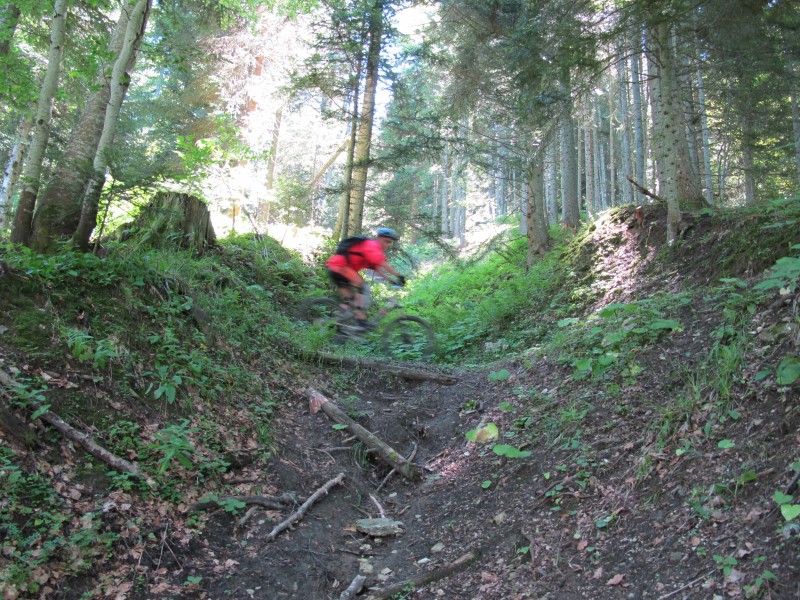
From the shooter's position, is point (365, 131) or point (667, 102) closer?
point (667, 102)

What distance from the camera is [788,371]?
384cm

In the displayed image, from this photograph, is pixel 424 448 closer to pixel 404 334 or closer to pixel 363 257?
pixel 404 334

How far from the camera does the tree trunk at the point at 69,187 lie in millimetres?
6688

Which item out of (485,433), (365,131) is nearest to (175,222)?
(485,433)

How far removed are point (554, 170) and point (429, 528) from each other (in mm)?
25289

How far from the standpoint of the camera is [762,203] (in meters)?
7.53

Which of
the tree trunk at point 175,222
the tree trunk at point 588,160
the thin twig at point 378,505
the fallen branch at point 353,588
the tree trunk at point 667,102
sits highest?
the tree trunk at point 588,160

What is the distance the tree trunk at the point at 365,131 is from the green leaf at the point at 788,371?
1119 centimetres

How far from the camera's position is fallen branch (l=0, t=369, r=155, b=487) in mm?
4355

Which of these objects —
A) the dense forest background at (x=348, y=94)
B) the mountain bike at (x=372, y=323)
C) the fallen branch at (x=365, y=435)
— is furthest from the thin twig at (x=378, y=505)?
the dense forest background at (x=348, y=94)

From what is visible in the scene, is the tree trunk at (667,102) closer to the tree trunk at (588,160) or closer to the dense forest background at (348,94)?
the dense forest background at (348,94)

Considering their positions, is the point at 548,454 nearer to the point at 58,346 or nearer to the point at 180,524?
the point at 180,524

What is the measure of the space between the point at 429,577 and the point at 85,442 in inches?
127

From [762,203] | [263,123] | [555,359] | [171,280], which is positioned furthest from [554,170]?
[171,280]
